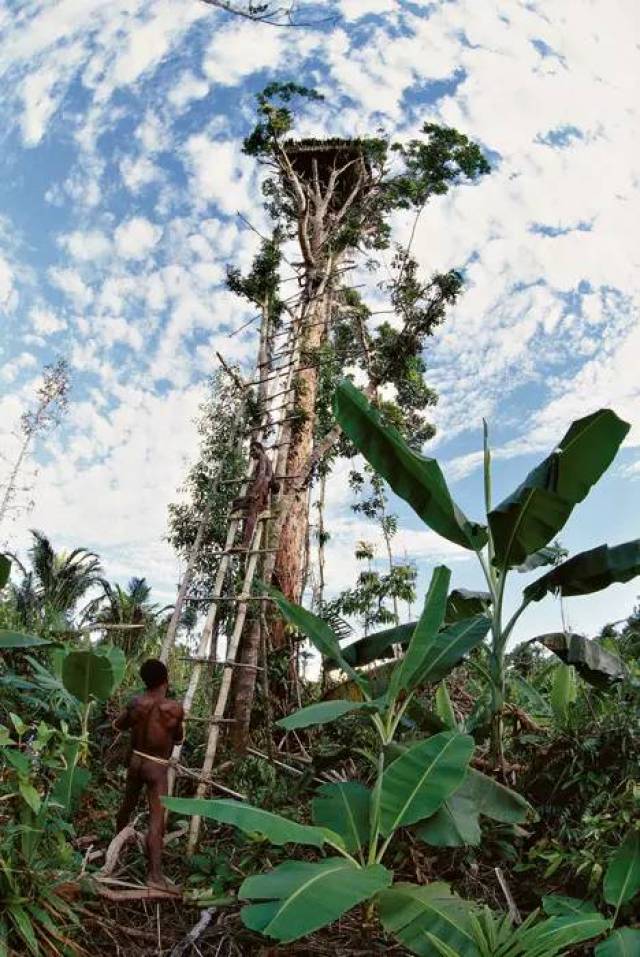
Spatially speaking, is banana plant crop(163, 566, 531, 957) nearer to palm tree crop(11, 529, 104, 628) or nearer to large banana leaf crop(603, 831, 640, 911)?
large banana leaf crop(603, 831, 640, 911)

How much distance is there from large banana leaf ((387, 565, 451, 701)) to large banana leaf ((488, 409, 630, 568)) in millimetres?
714

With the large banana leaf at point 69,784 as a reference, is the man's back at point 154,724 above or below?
above

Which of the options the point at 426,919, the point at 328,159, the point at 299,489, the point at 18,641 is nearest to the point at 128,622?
the point at 299,489

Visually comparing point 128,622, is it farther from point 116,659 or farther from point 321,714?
point 321,714

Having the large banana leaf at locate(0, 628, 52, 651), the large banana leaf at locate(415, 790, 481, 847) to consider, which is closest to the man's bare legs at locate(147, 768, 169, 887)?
the large banana leaf at locate(0, 628, 52, 651)

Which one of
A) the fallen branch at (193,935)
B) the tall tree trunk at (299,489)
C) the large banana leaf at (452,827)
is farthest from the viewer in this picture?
the tall tree trunk at (299,489)

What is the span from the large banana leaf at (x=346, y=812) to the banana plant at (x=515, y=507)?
1215 mm

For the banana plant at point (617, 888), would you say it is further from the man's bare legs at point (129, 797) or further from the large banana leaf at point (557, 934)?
the man's bare legs at point (129, 797)

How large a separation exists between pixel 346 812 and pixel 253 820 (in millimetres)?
792

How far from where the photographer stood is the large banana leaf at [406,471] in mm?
4582

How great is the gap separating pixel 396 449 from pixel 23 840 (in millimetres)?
3021

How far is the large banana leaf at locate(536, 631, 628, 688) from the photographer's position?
4.52 m

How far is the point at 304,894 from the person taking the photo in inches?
99.7

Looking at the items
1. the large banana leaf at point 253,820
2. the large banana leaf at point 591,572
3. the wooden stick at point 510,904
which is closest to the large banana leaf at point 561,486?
the large banana leaf at point 591,572
